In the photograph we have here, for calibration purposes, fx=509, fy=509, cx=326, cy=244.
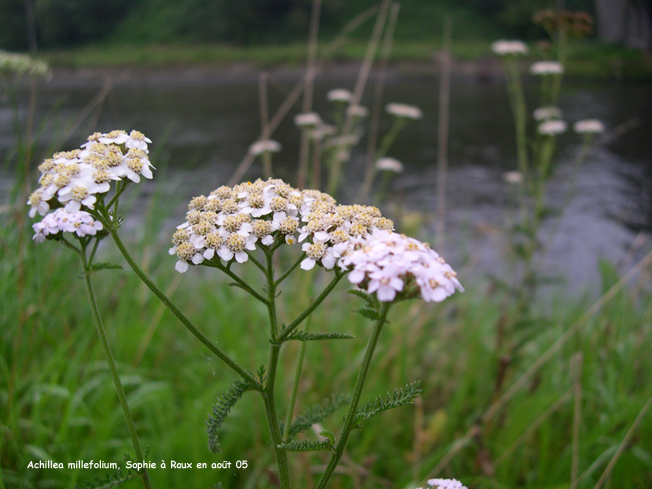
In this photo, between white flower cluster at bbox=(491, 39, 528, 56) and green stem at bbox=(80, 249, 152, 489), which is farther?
white flower cluster at bbox=(491, 39, 528, 56)

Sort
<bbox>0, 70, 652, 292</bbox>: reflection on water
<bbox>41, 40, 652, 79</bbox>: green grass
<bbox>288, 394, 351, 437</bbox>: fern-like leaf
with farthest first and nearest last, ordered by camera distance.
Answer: <bbox>41, 40, 652, 79</bbox>: green grass → <bbox>0, 70, 652, 292</bbox>: reflection on water → <bbox>288, 394, 351, 437</bbox>: fern-like leaf

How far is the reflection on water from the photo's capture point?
26.6 feet

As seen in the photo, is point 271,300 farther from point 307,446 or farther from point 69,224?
point 69,224

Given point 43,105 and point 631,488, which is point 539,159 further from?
point 43,105

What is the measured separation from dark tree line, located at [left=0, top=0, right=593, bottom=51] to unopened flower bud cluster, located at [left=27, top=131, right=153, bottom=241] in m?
7.50

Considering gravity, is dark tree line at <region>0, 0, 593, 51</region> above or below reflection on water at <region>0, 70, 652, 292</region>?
above

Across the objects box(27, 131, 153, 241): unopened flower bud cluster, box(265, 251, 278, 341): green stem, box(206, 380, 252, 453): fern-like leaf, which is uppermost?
box(27, 131, 153, 241): unopened flower bud cluster

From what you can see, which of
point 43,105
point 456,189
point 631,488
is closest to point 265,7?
point 43,105

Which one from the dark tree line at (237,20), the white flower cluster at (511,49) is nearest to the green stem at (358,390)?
the white flower cluster at (511,49)

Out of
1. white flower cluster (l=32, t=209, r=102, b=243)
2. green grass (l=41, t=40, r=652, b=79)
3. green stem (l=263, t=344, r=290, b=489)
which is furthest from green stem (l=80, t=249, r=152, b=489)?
green grass (l=41, t=40, r=652, b=79)

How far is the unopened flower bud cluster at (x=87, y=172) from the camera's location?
3.61 feet

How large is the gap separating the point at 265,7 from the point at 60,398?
1173 inches

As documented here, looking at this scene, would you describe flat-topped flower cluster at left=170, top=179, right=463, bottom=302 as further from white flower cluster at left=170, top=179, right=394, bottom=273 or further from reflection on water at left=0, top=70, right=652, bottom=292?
reflection on water at left=0, top=70, right=652, bottom=292

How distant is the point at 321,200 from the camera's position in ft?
4.21
